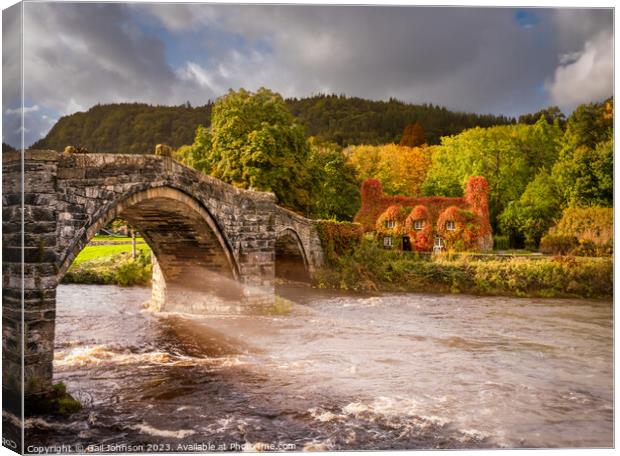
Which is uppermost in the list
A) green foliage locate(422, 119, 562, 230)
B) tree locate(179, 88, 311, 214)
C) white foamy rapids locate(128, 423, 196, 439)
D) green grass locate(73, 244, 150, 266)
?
tree locate(179, 88, 311, 214)

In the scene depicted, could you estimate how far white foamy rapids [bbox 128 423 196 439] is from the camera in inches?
206

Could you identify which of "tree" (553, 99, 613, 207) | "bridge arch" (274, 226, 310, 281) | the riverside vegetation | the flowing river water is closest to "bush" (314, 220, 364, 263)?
the riverside vegetation

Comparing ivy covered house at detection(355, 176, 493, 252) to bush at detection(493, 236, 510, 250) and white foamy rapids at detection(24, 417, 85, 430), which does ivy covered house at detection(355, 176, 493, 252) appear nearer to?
bush at detection(493, 236, 510, 250)

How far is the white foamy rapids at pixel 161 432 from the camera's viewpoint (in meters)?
5.24

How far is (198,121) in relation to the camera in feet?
25.1

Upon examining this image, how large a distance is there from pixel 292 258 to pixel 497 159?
9268 mm

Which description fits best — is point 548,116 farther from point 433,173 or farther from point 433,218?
point 433,218

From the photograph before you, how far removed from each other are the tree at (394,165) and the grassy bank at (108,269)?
810 centimetres

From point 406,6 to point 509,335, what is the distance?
6.58 meters

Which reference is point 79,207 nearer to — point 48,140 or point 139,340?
point 48,140

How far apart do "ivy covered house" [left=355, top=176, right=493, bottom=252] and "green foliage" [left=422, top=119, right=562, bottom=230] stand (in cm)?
27

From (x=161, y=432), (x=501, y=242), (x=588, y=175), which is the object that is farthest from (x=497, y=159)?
(x=161, y=432)

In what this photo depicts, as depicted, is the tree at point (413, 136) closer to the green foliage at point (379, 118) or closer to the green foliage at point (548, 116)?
the green foliage at point (379, 118)

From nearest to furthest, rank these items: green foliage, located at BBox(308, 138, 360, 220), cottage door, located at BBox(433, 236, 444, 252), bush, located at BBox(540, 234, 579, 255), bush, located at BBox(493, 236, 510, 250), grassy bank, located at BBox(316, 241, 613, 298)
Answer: bush, located at BBox(540, 234, 579, 255) < grassy bank, located at BBox(316, 241, 613, 298) < bush, located at BBox(493, 236, 510, 250) < cottage door, located at BBox(433, 236, 444, 252) < green foliage, located at BBox(308, 138, 360, 220)
